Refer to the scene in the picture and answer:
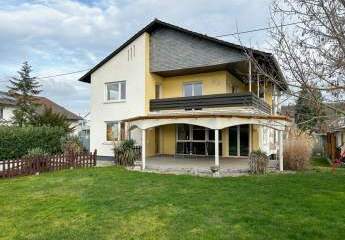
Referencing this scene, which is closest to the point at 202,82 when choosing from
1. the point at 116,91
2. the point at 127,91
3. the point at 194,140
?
the point at 194,140

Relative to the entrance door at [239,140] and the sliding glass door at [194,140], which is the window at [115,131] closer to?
the sliding glass door at [194,140]

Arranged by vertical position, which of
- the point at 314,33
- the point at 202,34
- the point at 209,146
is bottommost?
the point at 209,146

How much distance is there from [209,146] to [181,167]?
5.67m

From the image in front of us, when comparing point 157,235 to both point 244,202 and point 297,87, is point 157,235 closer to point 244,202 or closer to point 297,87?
point 244,202

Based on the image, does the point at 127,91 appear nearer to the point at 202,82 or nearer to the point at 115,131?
the point at 115,131

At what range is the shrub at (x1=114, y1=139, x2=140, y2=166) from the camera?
17.9 meters

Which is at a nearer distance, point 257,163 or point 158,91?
point 257,163

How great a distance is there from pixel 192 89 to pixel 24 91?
2374cm

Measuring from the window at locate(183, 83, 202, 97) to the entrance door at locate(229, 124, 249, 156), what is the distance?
3367mm

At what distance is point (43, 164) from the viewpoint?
50.3ft

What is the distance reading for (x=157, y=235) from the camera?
636 cm

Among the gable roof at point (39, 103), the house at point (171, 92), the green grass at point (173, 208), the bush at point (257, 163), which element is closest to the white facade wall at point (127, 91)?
the house at point (171, 92)

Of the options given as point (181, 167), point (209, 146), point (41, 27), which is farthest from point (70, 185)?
point (41, 27)

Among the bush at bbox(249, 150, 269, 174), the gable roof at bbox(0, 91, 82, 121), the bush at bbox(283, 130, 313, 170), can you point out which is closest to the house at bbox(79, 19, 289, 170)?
the bush at bbox(283, 130, 313, 170)
